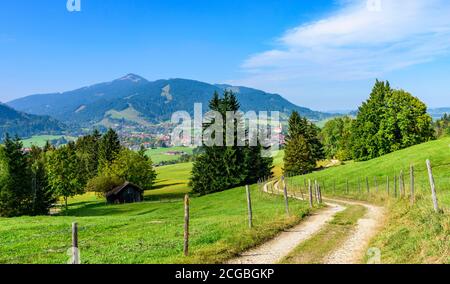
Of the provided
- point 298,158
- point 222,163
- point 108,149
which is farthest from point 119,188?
point 298,158

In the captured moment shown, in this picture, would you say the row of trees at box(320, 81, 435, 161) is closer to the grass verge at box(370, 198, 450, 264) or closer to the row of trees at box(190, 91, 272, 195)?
the row of trees at box(190, 91, 272, 195)

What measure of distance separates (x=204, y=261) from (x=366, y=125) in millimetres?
88138

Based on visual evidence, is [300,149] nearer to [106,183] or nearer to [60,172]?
[106,183]

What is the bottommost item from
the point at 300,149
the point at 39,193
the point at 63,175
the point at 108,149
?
the point at 39,193

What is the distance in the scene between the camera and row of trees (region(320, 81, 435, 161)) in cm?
9244

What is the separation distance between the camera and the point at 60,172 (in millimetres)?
100750

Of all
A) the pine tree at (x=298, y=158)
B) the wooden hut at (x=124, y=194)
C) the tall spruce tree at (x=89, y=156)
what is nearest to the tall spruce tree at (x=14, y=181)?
the wooden hut at (x=124, y=194)

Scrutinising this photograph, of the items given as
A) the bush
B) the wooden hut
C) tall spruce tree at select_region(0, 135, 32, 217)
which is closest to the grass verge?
tall spruce tree at select_region(0, 135, 32, 217)

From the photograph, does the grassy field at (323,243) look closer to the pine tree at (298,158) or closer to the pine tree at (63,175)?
the pine tree at (298,158)

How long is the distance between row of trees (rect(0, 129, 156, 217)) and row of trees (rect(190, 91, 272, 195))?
31210mm

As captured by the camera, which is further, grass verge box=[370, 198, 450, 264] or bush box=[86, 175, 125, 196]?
bush box=[86, 175, 125, 196]

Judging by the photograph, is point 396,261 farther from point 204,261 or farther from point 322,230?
point 322,230

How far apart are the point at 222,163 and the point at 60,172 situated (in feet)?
137

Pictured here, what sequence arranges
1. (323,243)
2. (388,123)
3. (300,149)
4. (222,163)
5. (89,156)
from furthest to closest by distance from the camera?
(89,156)
(300,149)
(388,123)
(222,163)
(323,243)
